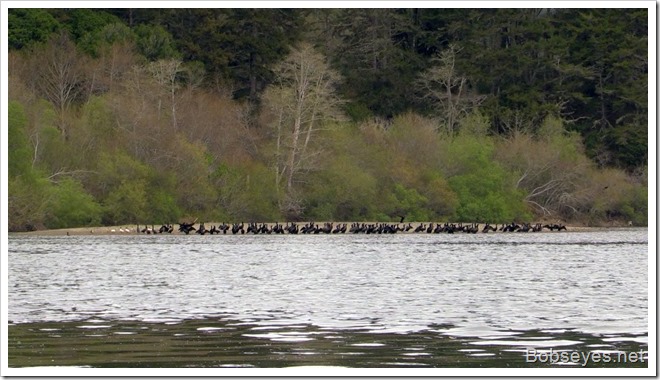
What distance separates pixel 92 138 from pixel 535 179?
25652 mm

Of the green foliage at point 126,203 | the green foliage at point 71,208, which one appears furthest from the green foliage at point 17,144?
the green foliage at point 126,203

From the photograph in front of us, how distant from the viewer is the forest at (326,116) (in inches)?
2717

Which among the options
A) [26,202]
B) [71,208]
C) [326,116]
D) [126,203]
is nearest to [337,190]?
[326,116]

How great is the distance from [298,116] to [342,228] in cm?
632

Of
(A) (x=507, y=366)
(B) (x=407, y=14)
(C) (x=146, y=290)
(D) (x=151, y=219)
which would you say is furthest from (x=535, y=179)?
(A) (x=507, y=366)

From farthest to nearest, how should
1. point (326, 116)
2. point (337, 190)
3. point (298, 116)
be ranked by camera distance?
point (337, 190) → point (326, 116) → point (298, 116)

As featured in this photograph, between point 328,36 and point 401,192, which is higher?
point 328,36

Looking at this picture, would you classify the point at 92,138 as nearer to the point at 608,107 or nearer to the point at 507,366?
the point at 608,107

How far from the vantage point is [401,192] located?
76375 millimetres

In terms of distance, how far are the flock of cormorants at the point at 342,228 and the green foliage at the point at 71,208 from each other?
2.30 metres

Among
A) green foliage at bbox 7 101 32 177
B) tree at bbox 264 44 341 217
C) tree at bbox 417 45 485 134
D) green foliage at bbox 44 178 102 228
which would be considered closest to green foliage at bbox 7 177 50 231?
green foliage at bbox 7 101 32 177

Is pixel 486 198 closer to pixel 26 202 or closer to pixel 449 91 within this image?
pixel 449 91

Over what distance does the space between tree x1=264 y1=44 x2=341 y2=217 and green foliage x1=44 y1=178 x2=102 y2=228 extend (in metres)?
11.2

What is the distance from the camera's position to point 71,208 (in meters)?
64.9
